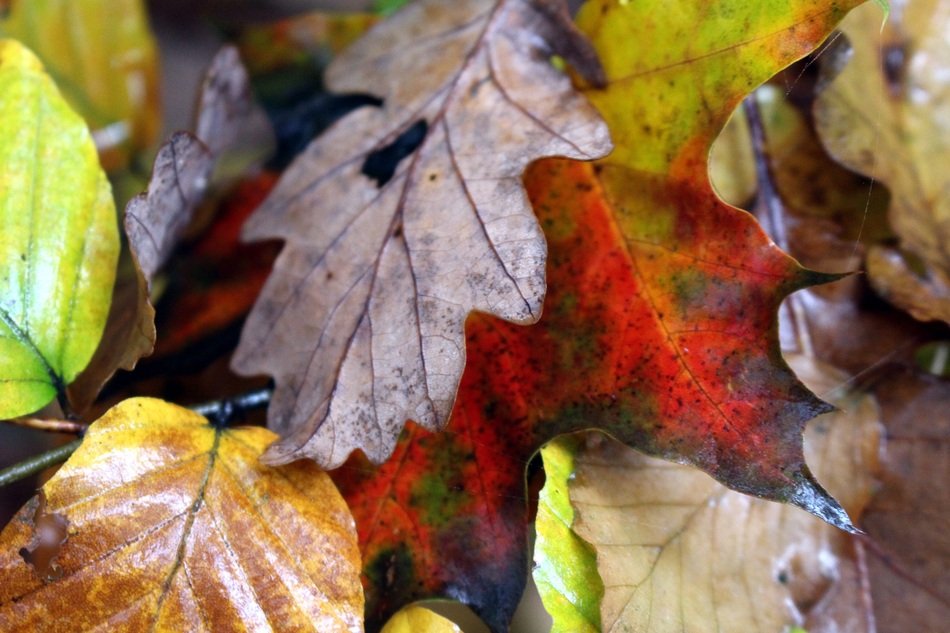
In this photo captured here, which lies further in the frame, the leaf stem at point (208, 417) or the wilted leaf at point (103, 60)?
the wilted leaf at point (103, 60)

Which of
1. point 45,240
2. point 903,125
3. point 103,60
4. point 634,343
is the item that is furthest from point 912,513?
point 103,60

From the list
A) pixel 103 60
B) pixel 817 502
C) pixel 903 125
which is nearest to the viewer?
pixel 817 502

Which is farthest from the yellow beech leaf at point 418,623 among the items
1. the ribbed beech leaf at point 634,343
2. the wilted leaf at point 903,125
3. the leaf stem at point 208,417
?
the wilted leaf at point 903,125

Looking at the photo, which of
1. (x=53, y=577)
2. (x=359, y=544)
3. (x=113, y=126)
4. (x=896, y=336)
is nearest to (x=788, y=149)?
(x=896, y=336)

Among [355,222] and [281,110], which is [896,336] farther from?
[281,110]

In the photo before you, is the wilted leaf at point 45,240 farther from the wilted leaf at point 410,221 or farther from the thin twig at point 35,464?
the wilted leaf at point 410,221

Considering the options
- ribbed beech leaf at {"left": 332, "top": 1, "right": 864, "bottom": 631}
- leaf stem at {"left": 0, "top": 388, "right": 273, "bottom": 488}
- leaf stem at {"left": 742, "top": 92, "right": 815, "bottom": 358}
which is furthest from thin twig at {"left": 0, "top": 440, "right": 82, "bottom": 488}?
leaf stem at {"left": 742, "top": 92, "right": 815, "bottom": 358}

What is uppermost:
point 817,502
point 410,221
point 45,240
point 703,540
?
point 45,240

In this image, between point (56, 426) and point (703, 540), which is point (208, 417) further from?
point (703, 540)
